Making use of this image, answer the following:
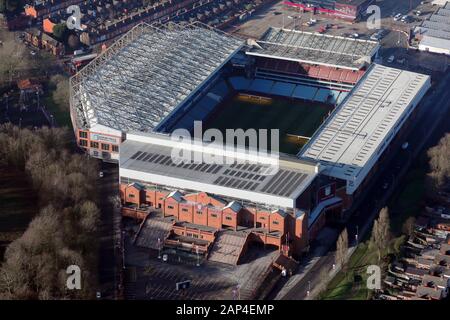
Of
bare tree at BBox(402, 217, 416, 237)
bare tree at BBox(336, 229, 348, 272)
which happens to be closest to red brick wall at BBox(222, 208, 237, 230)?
bare tree at BBox(336, 229, 348, 272)

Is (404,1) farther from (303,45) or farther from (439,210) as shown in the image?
(439,210)

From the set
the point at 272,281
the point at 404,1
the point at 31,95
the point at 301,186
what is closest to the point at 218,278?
the point at 272,281

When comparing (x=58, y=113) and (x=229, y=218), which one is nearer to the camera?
(x=229, y=218)

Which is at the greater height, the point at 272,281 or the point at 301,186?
the point at 301,186

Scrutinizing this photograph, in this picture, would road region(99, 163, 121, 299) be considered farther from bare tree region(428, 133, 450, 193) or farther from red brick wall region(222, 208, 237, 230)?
bare tree region(428, 133, 450, 193)

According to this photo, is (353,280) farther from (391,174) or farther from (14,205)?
(14,205)

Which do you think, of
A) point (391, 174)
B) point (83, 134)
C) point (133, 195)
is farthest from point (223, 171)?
point (391, 174)
